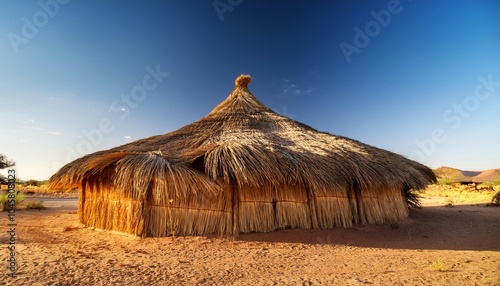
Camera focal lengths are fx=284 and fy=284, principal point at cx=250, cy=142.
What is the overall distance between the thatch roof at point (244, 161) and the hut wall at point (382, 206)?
1.21ft

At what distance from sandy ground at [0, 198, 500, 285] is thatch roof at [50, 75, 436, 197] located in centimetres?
126

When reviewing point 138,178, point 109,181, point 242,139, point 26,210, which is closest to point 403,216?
point 242,139

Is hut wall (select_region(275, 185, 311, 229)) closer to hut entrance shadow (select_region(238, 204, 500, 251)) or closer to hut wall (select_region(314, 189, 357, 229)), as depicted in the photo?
hut entrance shadow (select_region(238, 204, 500, 251))

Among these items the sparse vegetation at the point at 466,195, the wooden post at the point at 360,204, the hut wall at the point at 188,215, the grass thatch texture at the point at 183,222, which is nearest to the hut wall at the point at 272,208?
the hut wall at the point at 188,215

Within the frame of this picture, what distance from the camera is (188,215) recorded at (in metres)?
6.71

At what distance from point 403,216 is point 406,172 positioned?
58.7 inches

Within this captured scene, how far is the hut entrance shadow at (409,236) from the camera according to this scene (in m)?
6.48

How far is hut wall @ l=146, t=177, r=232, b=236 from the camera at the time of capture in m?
6.59

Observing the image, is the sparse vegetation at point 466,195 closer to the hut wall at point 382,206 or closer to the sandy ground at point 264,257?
the hut wall at point 382,206

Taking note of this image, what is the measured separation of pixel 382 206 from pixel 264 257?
16.7 feet

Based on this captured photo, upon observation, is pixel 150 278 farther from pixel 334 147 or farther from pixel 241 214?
pixel 334 147

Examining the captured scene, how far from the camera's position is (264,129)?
406 inches

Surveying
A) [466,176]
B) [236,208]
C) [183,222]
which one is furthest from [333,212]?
[466,176]

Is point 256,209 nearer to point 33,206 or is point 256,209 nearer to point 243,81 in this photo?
point 243,81
